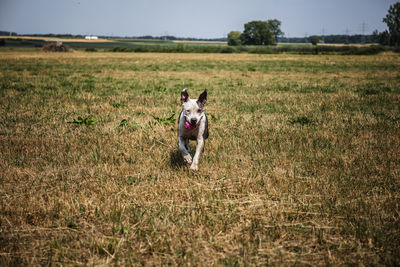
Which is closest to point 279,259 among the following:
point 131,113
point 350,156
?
point 350,156

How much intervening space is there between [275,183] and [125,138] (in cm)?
358

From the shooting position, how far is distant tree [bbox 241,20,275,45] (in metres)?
150

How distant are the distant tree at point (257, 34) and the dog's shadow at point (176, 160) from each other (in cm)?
15754

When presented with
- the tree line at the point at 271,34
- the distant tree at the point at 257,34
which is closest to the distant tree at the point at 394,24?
the tree line at the point at 271,34

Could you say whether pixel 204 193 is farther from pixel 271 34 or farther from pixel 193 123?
pixel 271 34

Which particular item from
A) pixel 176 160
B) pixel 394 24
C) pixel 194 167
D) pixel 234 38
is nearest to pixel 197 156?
pixel 194 167

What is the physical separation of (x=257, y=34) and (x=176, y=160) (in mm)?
158391

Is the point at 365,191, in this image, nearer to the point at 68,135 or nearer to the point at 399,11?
the point at 68,135

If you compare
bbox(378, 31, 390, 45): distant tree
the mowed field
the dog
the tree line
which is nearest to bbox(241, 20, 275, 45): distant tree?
the tree line

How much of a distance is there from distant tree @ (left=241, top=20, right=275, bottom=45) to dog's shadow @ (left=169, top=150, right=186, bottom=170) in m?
158

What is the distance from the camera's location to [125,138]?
6160mm

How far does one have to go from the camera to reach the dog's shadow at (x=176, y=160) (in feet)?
16.1

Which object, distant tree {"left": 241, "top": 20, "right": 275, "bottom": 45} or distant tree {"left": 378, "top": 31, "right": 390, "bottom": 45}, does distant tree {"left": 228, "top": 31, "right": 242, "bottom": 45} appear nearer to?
distant tree {"left": 241, "top": 20, "right": 275, "bottom": 45}

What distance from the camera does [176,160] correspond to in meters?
5.20
